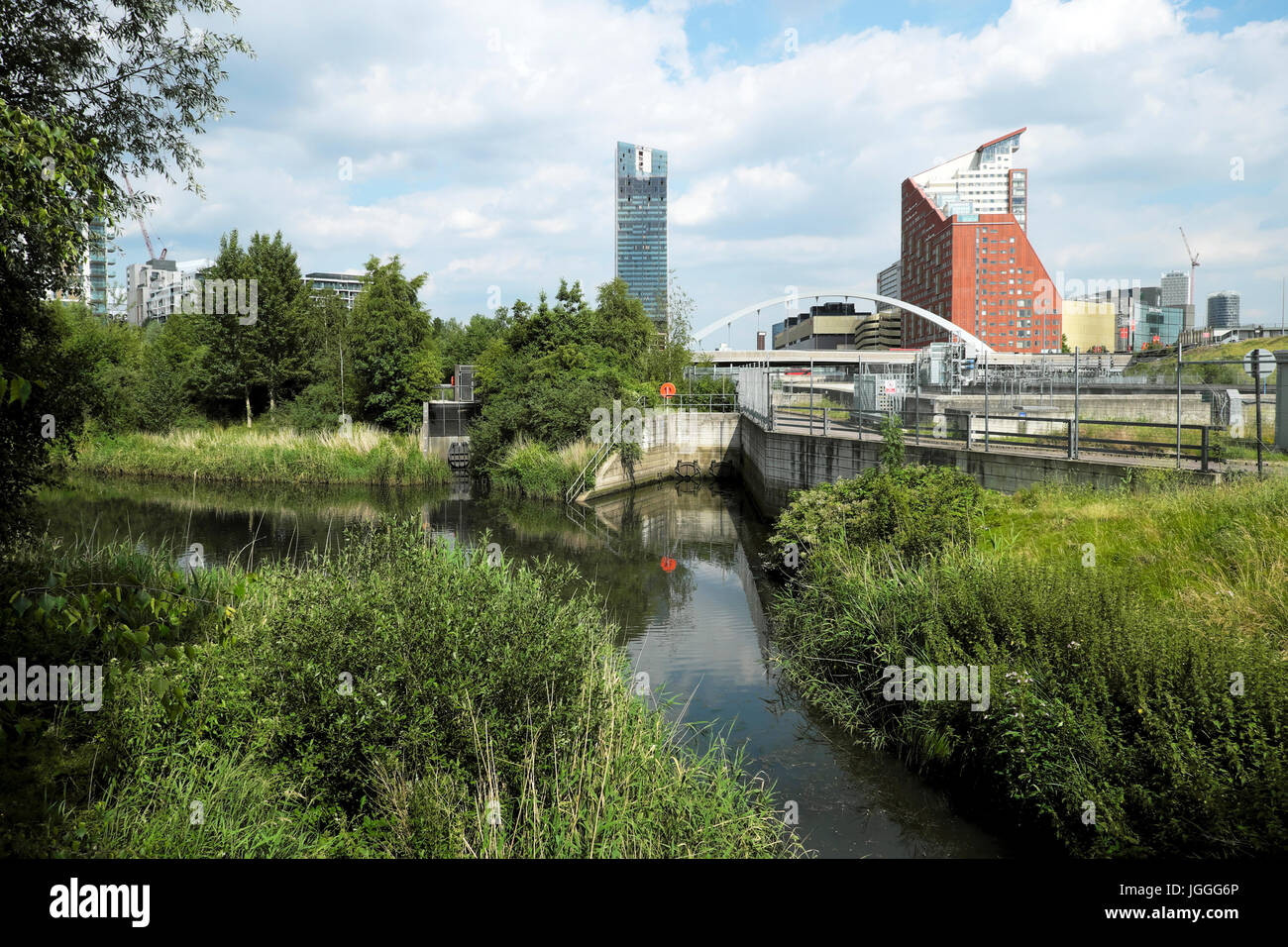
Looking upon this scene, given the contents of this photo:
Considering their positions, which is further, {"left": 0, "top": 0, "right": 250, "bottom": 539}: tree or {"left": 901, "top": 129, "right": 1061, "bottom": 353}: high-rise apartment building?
{"left": 901, "top": 129, "right": 1061, "bottom": 353}: high-rise apartment building

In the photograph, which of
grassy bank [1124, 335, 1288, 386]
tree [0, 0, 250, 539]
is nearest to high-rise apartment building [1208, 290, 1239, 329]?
grassy bank [1124, 335, 1288, 386]

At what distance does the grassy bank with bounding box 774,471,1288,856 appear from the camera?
530 cm

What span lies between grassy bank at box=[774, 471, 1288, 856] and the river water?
592 millimetres

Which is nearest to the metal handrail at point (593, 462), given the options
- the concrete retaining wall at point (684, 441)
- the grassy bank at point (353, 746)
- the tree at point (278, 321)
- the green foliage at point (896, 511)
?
the concrete retaining wall at point (684, 441)

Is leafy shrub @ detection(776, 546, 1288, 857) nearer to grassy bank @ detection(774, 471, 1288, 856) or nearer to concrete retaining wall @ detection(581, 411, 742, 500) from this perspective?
grassy bank @ detection(774, 471, 1288, 856)

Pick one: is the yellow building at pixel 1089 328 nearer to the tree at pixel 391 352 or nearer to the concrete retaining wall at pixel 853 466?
the concrete retaining wall at pixel 853 466

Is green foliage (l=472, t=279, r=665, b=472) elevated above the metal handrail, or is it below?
above

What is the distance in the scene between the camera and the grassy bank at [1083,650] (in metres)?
5.30

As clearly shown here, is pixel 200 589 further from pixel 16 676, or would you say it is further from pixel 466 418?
pixel 466 418

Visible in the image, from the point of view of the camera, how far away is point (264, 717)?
590 centimetres

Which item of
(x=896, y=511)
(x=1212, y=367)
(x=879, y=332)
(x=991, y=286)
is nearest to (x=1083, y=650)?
(x=896, y=511)

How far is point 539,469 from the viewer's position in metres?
31.3

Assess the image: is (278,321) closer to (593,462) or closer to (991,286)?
(593,462)

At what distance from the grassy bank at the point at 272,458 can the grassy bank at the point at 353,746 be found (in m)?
28.3
